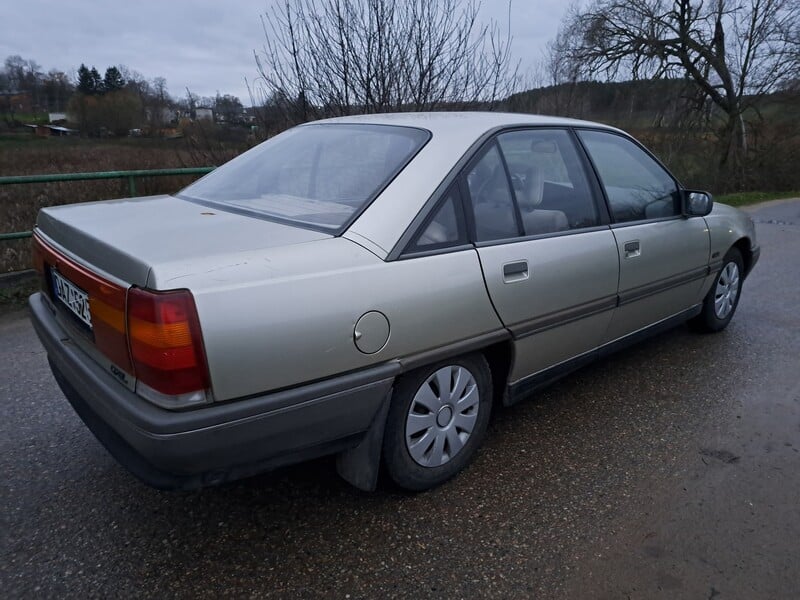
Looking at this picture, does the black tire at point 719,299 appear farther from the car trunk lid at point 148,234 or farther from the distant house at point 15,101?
the distant house at point 15,101

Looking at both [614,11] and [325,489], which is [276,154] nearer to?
[325,489]

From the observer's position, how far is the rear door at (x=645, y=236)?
11.0ft

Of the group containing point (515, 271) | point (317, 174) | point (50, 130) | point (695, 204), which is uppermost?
point (50, 130)

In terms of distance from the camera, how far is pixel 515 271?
2652 millimetres

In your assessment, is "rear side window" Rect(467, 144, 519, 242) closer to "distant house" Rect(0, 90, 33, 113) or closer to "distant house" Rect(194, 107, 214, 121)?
"distant house" Rect(194, 107, 214, 121)

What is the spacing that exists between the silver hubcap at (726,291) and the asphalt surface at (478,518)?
1.15 meters

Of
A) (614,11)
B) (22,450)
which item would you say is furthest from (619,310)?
(614,11)

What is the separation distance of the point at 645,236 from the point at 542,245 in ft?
3.24

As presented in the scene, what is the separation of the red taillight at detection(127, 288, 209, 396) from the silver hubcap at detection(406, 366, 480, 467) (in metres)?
0.93

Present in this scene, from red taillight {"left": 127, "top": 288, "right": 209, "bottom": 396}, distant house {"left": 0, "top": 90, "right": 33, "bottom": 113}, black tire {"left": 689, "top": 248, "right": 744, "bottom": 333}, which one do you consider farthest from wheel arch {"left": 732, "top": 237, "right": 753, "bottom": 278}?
distant house {"left": 0, "top": 90, "right": 33, "bottom": 113}

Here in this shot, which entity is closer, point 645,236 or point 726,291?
point 645,236

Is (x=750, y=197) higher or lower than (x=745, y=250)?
higher

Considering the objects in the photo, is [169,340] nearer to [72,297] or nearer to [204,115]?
[72,297]

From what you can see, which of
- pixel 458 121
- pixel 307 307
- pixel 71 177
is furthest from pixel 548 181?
pixel 71 177
